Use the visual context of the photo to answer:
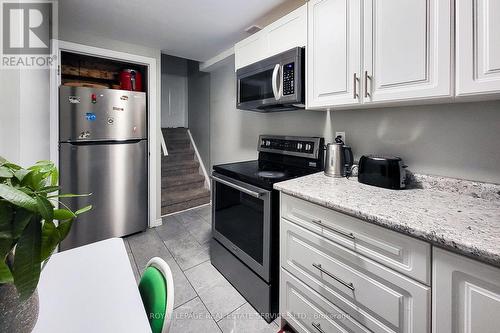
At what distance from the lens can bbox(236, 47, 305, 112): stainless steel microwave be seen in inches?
62.3

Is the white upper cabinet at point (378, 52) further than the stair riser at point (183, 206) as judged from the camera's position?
No

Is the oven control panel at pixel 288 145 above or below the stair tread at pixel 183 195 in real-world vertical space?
above

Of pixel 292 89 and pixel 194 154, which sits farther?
pixel 194 154

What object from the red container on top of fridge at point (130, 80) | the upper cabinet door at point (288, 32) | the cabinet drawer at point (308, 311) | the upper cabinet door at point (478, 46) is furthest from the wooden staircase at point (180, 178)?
the upper cabinet door at point (478, 46)

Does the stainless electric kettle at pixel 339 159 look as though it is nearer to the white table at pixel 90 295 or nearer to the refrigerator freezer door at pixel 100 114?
the white table at pixel 90 295

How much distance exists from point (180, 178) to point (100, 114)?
5.38ft

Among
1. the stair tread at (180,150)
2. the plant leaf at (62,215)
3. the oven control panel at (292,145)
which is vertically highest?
the stair tread at (180,150)

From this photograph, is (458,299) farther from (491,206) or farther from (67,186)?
(67,186)

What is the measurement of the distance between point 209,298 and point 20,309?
1.40 m

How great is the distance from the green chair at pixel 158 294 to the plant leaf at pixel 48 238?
0.35m

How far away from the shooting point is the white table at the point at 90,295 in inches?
23.7

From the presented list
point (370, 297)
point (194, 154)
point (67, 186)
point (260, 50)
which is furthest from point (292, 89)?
point (194, 154)

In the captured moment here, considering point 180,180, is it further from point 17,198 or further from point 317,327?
point 17,198

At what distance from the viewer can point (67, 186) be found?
2.27 meters
